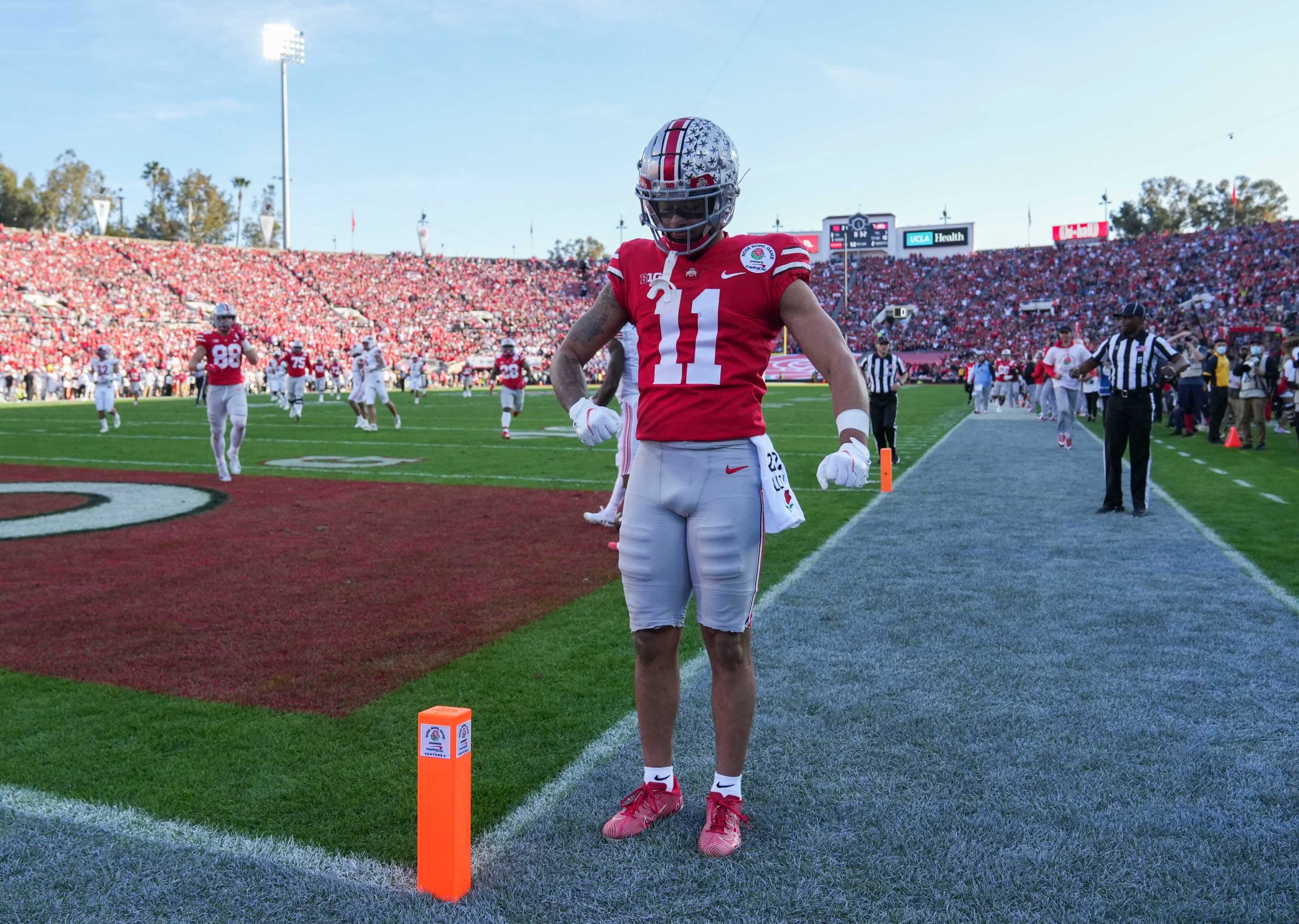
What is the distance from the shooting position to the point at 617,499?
8383mm

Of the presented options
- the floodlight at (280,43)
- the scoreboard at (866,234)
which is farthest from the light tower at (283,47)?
the scoreboard at (866,234)

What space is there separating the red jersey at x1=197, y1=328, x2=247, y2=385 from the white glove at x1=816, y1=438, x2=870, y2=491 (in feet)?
33.1

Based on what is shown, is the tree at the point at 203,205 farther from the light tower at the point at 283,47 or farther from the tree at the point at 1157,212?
the tree at the point at 1157,212

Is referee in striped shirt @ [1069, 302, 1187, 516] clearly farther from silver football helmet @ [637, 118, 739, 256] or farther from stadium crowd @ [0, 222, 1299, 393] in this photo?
stadium crowd @ [0, 222, 1299, 393]

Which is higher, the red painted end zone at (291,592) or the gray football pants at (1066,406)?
the gray football pants at (1066,406)

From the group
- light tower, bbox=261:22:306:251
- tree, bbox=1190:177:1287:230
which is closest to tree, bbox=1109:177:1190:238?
tree, bbox=1190:177:1287:230

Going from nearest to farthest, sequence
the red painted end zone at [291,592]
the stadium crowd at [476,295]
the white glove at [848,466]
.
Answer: the white glove at [848,466] < the red painted end zone at [291,592] < the stadium crowd at [476,295]

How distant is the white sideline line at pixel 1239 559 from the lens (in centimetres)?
604

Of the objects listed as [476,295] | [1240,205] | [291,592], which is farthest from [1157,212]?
[291,592]

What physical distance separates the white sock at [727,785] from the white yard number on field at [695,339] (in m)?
1.21

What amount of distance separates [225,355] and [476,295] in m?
54.3

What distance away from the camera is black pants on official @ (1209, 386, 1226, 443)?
57.2 ft

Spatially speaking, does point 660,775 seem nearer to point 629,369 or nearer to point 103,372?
point 629,369

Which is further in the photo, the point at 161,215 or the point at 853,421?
the point at 161,215
